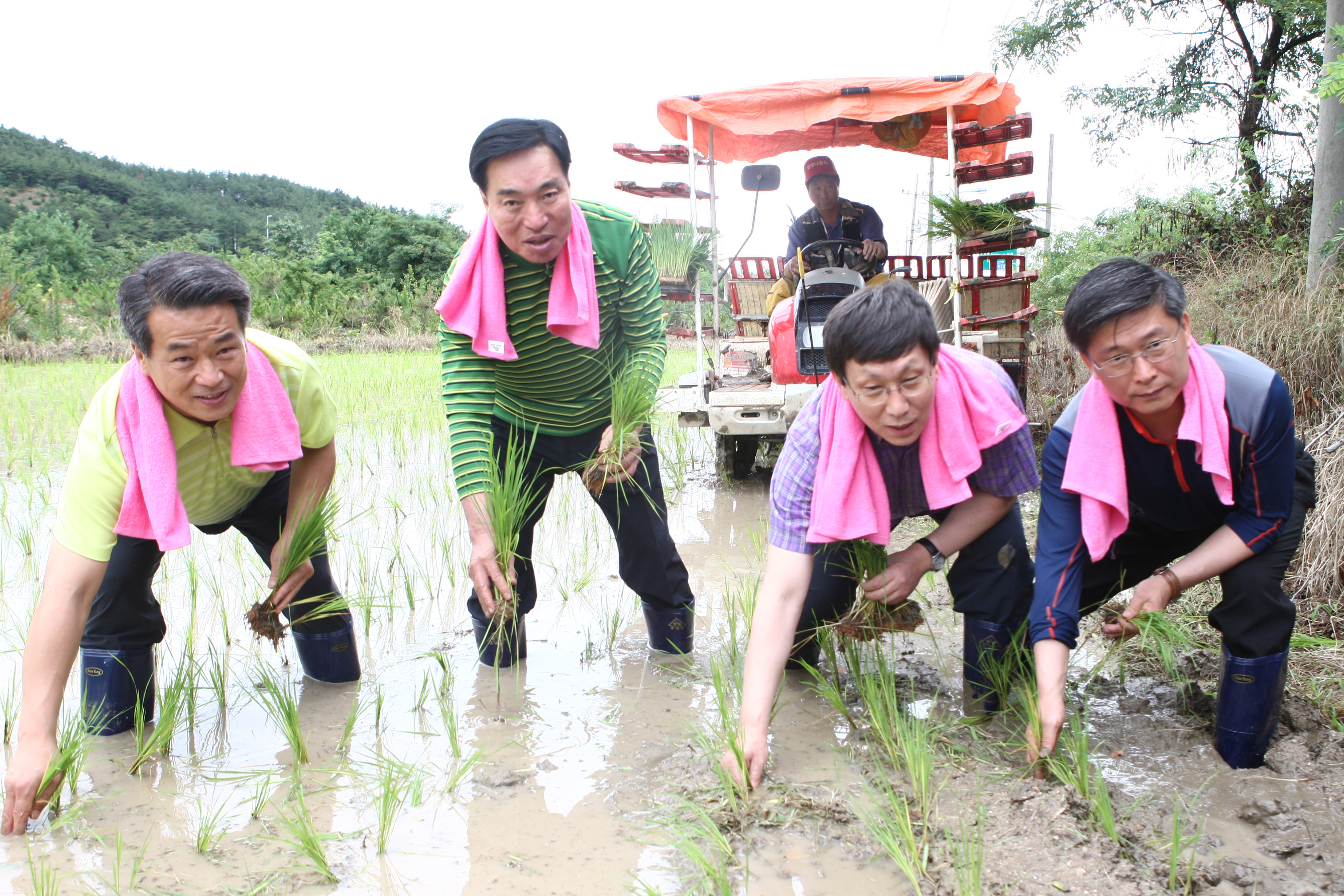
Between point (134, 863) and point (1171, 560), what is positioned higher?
point (1171, 560)

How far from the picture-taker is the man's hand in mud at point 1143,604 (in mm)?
2121

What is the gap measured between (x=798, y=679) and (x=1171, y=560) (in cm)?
114

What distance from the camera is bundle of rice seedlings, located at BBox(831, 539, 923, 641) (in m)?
2.39

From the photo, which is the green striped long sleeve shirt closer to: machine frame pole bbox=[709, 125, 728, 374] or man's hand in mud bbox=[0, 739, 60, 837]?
man's hand in mud bbox=[0, 739, 60, 837]

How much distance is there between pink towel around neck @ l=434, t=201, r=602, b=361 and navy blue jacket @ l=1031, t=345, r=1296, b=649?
133 centimetres

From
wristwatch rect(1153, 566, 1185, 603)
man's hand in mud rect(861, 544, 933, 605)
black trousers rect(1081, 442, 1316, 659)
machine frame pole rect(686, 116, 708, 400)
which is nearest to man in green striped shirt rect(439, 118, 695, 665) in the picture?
man's hand in mud rect(861, 544, 933, 605)

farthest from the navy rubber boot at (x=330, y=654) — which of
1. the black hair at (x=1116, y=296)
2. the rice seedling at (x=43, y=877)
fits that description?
the black hair at (x=1116, y=296)

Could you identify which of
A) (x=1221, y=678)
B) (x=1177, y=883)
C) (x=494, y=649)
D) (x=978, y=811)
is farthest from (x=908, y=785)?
(x=494, y=649)

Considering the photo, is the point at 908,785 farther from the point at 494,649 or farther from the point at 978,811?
the point at 494,649

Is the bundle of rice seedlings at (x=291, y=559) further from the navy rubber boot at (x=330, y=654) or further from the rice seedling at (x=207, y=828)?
the rice seedling at (x=207, y=828)

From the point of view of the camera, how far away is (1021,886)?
173 centimetres

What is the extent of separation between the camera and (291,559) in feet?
8.27

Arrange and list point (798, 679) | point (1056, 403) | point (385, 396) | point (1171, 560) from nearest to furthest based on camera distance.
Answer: point (1171, 560) < point (798, 679) < point (1056, 403) < point (385, 396)

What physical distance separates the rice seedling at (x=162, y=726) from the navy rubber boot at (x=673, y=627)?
138 cm
